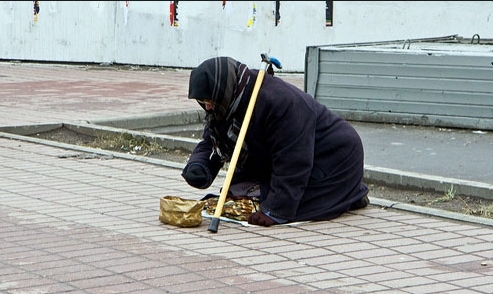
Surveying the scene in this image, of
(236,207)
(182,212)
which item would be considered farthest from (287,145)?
(182,212)

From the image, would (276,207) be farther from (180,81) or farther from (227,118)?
(180,81)

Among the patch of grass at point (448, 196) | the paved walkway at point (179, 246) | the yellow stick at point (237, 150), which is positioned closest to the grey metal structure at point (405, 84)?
the patch of grass at point (448, 196)

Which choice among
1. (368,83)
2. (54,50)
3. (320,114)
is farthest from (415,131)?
(54,50)

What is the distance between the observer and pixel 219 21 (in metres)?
16.1

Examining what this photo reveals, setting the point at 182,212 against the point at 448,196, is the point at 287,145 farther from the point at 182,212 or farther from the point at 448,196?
the point at 448,196

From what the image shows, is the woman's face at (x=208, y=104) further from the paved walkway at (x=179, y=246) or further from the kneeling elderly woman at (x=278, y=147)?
the paved walkway at (x=179, y=246)

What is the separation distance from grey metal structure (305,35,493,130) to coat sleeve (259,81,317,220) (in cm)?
442

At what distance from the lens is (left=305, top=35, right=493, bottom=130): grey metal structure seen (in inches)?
389

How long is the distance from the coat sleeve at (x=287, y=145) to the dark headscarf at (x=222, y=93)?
17 centimetres

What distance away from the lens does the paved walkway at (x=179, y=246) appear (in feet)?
15.7

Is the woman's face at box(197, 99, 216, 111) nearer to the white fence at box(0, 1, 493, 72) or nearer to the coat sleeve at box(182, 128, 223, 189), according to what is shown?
the coat sleeve at box(182, 128, 223, 189)

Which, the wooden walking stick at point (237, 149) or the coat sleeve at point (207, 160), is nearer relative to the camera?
the wooden walking stick at point (237, 149)

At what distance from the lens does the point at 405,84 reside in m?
10.3

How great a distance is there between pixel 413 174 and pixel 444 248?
1.76 m
